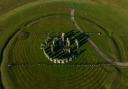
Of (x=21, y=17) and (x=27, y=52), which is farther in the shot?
(x=21, y=17)

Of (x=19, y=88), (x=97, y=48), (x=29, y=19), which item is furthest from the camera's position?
(x=29, y=19)

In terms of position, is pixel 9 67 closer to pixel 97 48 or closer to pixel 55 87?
pixel 55 87

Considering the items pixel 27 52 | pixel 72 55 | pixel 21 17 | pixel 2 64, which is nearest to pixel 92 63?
pixel 72 55

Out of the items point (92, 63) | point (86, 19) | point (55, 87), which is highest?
point (86, 19)

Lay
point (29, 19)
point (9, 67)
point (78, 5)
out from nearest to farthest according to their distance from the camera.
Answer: point (9, 67)
point (29, 19)
point (78, 5)

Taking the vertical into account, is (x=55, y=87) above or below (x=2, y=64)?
below

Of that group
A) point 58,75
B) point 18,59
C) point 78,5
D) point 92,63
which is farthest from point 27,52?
point 78,5
